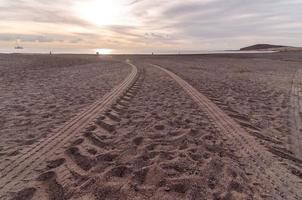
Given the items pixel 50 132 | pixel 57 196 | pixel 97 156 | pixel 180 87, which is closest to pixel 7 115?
pixel 50 132

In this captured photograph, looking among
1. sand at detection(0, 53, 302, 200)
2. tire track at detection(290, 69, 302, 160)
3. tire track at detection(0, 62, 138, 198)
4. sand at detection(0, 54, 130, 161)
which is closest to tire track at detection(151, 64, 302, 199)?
sand at detection(0, 53, 302, 200)

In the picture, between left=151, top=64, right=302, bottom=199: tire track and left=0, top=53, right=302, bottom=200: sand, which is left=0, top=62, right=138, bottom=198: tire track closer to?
left=0, top=53, right=302, bottom=200: sand

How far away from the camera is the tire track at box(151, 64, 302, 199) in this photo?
4510mm

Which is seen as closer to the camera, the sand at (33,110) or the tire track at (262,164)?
the tire track at (262,164)

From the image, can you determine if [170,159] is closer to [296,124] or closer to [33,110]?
[296,124]

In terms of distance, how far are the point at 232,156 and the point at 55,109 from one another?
638cm

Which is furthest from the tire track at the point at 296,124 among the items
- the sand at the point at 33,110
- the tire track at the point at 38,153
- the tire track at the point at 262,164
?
the sand at the point at 33,110

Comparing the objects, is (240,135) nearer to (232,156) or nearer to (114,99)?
(232,156)

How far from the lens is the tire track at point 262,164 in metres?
4.51

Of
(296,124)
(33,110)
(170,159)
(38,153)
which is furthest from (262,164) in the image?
(33,110)

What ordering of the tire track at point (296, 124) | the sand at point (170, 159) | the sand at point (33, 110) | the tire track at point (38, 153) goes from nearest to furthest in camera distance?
the sand at point (170, 159) < the tire track at point (38, 153) < the tire track at point (296, 124) < the sand at point (33, 110)

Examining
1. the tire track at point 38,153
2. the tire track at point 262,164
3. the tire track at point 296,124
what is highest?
the tire track at point 38,153

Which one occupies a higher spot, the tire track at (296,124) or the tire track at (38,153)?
the tire track at (38,153)

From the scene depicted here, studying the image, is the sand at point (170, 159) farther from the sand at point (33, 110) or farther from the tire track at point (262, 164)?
the sand at point (33, 110)
